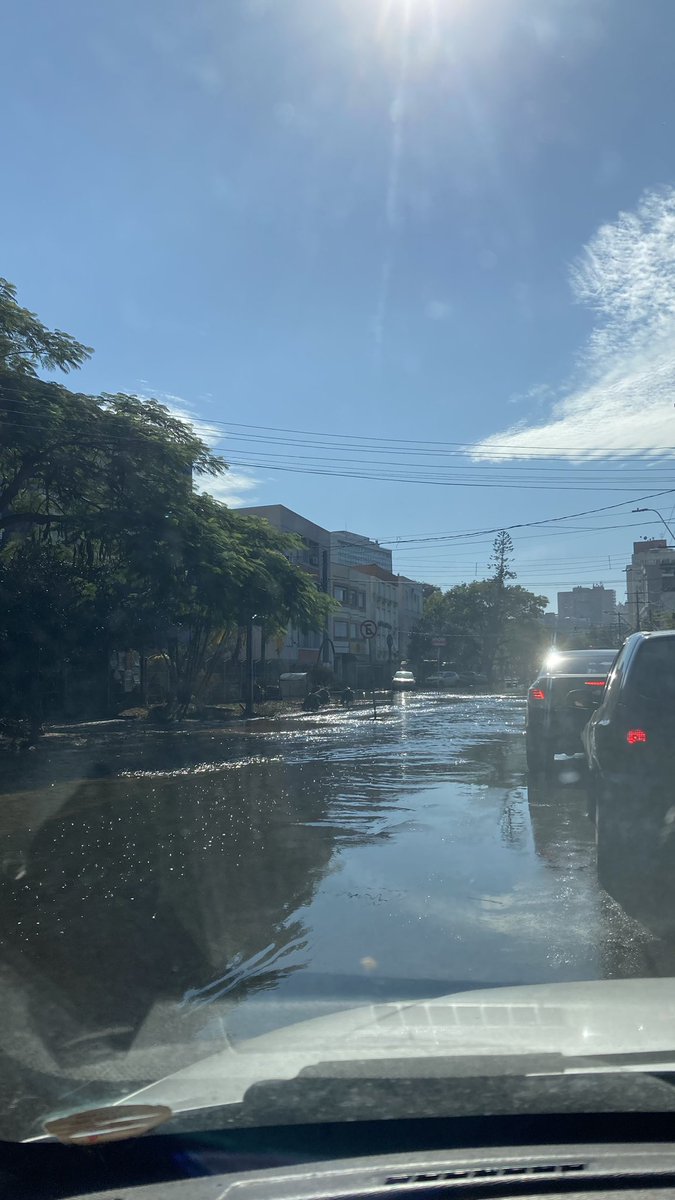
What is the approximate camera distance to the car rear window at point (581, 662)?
45.6ft

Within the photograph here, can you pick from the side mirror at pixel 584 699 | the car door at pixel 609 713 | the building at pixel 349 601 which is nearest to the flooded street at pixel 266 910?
the car door at pixel 609 713

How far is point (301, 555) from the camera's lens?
215 feet

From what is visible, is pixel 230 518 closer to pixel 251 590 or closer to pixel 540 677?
pixel 251 590

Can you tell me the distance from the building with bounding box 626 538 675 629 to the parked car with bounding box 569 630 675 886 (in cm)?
5480

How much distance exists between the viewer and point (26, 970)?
5.77 m

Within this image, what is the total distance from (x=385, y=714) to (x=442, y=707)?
4.89 m

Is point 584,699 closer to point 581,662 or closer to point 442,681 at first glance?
point 581,662

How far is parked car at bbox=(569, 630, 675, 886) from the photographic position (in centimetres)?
684

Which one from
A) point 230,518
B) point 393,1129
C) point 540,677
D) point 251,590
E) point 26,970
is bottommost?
point 26,970

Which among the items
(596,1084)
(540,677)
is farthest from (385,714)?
(596,1084)

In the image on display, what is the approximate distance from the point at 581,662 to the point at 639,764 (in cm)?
→ 734

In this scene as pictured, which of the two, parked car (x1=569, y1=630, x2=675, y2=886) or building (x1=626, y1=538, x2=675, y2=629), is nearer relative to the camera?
parked car (x1=569, y1=630, x2=675, y2=886)

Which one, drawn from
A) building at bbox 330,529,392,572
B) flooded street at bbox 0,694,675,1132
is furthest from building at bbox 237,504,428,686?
flooded street at bbox 0,694,675,1132

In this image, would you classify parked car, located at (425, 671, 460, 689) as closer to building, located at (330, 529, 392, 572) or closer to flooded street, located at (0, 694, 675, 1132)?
building, located at (330, 529, 392, 572)
